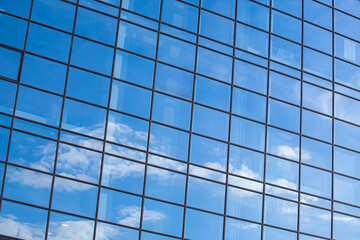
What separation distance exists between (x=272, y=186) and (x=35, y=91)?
13.1 metres

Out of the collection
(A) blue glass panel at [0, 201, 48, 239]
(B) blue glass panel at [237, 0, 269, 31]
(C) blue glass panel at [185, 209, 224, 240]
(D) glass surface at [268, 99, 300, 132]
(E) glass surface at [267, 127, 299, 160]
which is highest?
(B) blue glass panel at [237, 0, 269, 31]

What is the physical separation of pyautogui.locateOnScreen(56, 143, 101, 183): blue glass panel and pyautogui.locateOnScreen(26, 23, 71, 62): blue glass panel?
4.25m

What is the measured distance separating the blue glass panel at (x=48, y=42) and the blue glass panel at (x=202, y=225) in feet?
31.1

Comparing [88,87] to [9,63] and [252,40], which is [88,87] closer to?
[9,63]

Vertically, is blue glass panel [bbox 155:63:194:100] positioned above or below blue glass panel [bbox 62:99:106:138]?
above

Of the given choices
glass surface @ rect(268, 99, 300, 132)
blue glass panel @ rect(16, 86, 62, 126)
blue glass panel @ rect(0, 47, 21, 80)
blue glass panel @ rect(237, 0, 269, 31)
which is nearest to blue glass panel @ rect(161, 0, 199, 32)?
blue glass panel @ rect(237, 0, 269, 31)

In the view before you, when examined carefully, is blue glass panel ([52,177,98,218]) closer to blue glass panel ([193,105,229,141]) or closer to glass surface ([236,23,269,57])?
blue glass panel ([193,105,229,141])

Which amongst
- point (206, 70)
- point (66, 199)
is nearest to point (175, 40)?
point (206, 70)

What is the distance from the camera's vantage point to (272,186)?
32031 mm

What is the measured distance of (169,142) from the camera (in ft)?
97.5

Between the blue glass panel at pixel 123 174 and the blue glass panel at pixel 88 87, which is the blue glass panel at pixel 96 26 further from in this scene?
the blue glass panel at pixel 123 174

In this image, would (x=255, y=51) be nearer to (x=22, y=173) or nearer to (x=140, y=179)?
(x=140, y=179)

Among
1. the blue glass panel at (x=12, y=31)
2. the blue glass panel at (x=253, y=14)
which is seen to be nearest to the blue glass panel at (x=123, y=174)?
the blue glass panel at (x=12, y=31)

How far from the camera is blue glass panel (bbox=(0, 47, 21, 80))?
26.7 m
